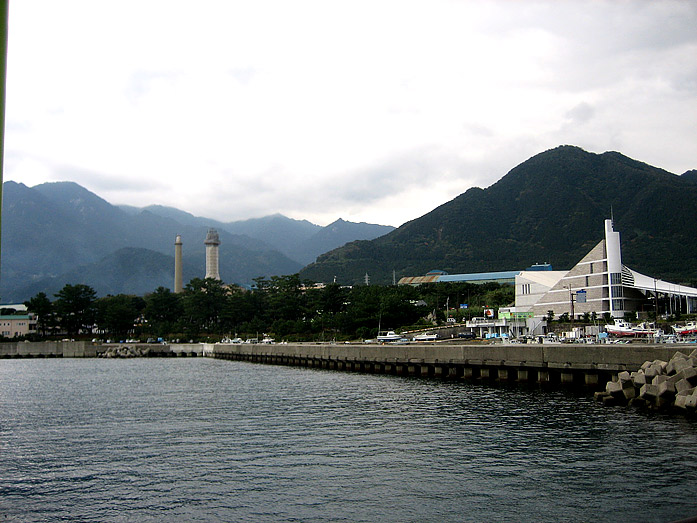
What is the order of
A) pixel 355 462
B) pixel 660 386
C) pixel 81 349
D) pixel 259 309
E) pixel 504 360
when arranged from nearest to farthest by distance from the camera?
pixel 355 462
pixel 660 386
pixel 504 360
pixel 81 349
pixel 259 309

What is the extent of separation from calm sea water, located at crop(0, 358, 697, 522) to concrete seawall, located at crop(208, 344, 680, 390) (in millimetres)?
2490

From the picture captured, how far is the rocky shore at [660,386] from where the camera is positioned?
24.5 m

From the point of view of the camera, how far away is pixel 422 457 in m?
19.2

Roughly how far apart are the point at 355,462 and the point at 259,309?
109903 mm

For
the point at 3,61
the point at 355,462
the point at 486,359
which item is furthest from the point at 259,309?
the point at 3,61

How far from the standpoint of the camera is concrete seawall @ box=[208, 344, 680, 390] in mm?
31781

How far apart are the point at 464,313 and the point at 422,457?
8441 centimetres

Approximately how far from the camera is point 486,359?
41.3 m

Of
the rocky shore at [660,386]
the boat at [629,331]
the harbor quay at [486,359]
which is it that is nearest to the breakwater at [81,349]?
the harbor quay at [486,359]

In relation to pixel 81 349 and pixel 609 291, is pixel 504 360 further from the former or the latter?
pixel 81 349

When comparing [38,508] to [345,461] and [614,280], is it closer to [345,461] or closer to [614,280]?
[345,461]

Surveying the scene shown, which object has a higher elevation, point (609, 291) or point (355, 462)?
point (609, 291)

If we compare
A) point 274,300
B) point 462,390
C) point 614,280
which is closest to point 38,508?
point 462,390

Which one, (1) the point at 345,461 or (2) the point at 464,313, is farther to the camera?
(2) the point at 464,313
